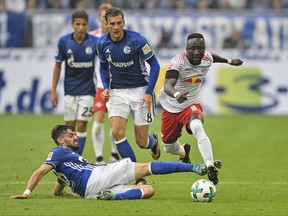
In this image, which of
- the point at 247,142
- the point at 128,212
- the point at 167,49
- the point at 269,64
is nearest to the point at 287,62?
the point at 269,64

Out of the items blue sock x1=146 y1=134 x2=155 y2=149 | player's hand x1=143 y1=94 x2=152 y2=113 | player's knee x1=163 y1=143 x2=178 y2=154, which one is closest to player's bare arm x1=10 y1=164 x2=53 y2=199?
player's hand x1=143 y1=94 x2=152 y2=113

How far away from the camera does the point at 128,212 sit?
35.1 ft

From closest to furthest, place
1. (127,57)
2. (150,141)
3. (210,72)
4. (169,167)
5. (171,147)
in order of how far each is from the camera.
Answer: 1. (169,167)
2. (127,57)
3. (150,141)
4. (171,147)
5. (210,72)

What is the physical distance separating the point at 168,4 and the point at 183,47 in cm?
242

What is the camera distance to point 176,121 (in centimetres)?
1388

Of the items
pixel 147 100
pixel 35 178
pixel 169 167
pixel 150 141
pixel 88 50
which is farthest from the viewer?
pixel 88 50

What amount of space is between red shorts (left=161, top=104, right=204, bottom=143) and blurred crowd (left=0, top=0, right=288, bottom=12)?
15.7 meters

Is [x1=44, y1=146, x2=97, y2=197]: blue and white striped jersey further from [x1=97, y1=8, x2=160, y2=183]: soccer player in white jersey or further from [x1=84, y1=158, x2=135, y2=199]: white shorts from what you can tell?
[x1=97, y1=8, x2=160, y2=183]: soccer player in white jersey

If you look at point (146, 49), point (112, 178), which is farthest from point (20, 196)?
point (146, 49)

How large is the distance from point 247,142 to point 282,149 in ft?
4.86

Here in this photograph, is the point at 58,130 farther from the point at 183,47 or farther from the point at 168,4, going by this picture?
the point at 168,4

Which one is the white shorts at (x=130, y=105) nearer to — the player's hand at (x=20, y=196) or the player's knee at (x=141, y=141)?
the player's knee at (x=141, y=141)

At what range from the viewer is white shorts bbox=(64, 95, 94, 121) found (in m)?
16.1

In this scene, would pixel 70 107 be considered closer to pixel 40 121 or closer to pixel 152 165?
pixel 152 165
